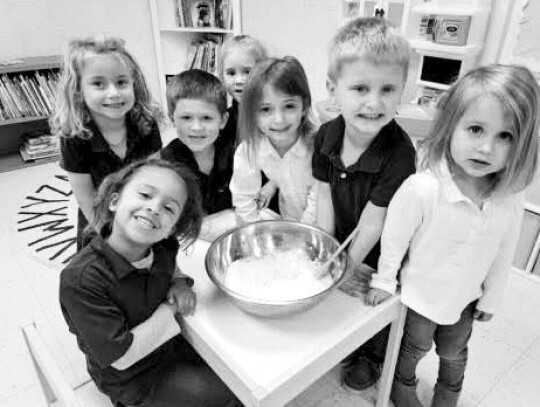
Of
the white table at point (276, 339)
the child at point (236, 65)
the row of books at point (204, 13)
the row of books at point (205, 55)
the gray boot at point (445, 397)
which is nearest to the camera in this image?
the white table at point (276, 339)

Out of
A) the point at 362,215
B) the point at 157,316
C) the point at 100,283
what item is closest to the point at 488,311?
the point at 362,215

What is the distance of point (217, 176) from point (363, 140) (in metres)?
0.60

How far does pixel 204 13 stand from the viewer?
3.42 meters

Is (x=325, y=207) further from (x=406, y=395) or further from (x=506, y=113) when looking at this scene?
(x=406, y=395)

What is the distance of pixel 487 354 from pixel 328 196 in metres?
0.97

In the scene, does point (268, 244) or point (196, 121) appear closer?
point (268, 244)

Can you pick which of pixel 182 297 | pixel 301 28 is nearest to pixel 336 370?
pixel 182 297

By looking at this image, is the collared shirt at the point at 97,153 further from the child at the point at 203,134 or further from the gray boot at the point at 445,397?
the gray boot at the point at 445,397

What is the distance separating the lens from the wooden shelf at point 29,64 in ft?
9.75

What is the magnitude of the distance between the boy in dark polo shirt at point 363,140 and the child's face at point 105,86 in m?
0.69

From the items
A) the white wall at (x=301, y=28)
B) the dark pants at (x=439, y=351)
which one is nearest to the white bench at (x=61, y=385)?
the dark pants at (x=439, y=351)

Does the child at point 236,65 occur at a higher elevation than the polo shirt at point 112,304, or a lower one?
higher

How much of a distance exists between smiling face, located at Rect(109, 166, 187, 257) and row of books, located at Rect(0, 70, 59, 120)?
2587mm

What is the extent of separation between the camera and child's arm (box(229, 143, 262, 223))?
1.37 m
